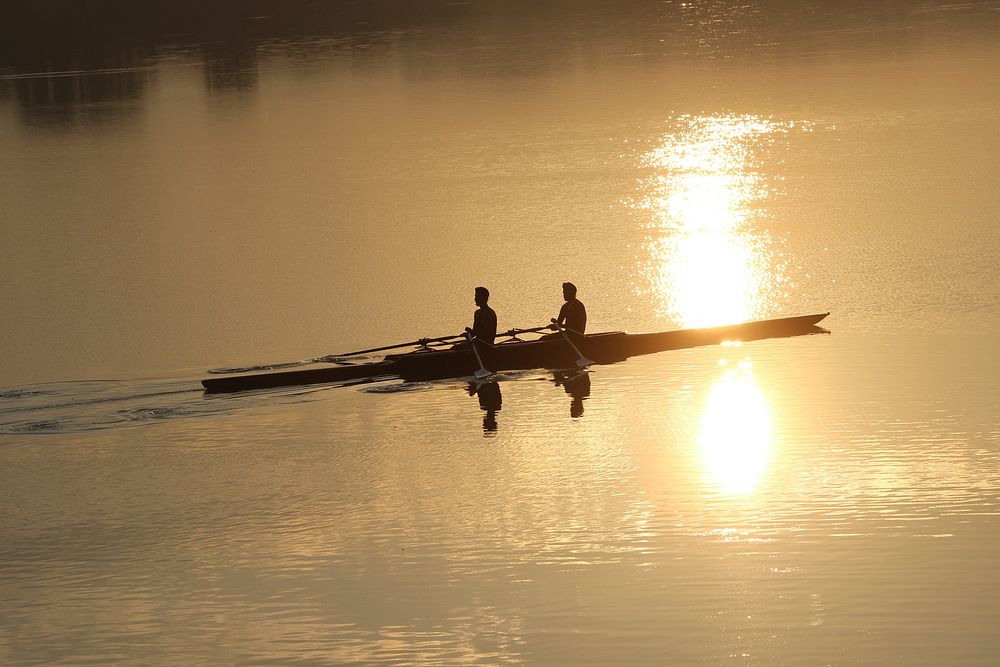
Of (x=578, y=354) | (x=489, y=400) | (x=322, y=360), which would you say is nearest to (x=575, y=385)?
(x=578, y=354)

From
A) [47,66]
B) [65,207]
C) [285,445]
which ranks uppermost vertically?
[47,66]

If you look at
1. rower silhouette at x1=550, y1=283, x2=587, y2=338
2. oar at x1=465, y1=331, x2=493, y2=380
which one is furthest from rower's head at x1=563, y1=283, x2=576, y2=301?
oar at x1=465, y1=331, x2=493, y2=380

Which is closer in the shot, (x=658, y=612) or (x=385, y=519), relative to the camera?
(x=658, y=612)

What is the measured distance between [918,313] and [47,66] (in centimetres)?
3985

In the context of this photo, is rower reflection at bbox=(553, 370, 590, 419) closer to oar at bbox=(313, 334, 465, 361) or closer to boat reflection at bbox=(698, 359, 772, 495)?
oar at bbox=(313, 334, 465, 361)

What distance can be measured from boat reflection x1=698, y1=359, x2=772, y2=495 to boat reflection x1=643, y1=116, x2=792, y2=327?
241 cm

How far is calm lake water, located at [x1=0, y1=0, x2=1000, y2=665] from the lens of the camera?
9648mm

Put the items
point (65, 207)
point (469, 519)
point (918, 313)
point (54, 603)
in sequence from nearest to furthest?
point (54, 603) < point (469, 519) < point (918, 313) < point (65, 207)

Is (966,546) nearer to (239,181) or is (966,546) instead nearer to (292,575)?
(292,575)

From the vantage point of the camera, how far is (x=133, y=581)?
410 inches

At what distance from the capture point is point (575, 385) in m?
14.9

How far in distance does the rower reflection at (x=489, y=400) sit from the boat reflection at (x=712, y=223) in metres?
2.91

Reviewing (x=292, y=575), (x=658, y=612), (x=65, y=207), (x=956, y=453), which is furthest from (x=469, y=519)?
(x=65, y=207)

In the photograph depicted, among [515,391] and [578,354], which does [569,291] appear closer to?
[578,354]
